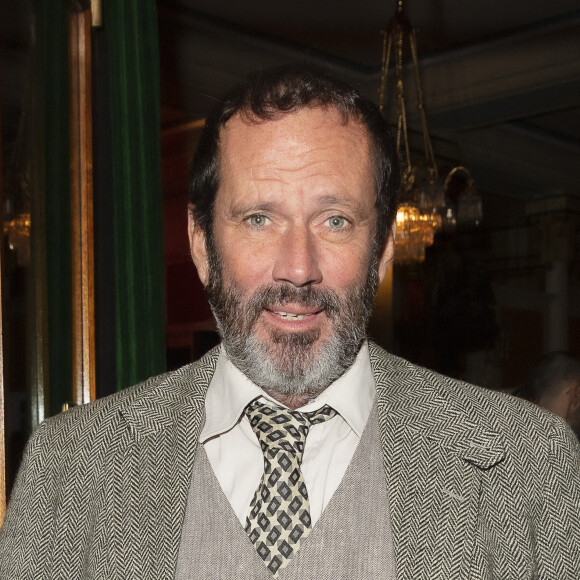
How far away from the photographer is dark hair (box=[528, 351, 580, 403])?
4254 millimetres

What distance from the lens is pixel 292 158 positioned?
4.93 feet

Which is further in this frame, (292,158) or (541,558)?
(292,158)

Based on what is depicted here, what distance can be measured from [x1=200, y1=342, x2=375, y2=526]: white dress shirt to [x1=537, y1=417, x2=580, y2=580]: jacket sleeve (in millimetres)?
321

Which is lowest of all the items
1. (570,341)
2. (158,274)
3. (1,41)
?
(570,341)

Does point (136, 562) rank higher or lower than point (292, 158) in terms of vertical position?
lower

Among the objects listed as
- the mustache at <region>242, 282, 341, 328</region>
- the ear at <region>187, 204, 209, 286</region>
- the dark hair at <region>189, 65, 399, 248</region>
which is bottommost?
the mustache at <region>242, 282, 341, 328</region>

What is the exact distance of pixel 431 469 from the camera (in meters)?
1.44

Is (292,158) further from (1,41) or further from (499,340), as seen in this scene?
(499,340)

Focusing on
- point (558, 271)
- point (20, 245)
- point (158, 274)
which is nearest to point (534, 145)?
point (558, 271)

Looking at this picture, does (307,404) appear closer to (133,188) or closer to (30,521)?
(30,521)

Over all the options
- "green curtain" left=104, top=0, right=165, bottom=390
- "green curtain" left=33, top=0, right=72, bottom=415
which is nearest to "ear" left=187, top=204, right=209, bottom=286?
"green curtain" left=33, top=0, right=72, bottom=415

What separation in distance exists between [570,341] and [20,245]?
272 inches

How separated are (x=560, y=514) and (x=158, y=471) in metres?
0.65

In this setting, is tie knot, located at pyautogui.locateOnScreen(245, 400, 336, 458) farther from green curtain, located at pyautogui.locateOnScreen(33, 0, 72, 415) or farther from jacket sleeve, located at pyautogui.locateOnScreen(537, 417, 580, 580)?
green curtain, located at pyautogui.locateOnScreen(33, 0, 72, 415)
